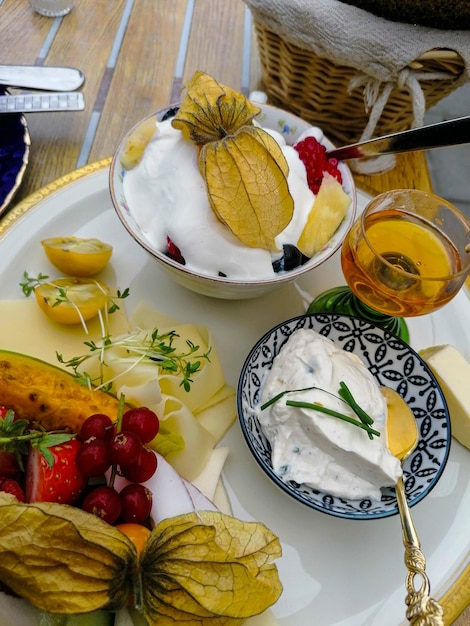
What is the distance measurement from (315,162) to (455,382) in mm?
467

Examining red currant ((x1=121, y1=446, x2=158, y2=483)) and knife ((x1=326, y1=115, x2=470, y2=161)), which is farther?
knife ((x1=326, y1=115, x2=470, y2=161))

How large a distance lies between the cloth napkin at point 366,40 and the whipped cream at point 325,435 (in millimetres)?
584

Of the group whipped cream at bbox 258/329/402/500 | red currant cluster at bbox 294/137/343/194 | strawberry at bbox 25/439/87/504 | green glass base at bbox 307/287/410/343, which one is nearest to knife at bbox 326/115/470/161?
red currant cluster at bbox 294/137/343/194

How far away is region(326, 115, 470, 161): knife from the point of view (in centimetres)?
90

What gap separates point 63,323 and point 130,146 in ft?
1.13

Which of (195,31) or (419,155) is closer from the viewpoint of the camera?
(419,155)

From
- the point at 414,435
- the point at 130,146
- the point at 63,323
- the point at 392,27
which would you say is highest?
the point at 392,27

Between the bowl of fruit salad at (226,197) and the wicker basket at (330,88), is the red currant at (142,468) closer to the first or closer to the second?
the bowl of fruit salad at (226,197)

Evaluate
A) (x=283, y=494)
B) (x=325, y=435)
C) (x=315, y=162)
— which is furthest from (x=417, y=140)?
(x=283, y=494)

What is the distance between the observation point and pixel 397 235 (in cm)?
97

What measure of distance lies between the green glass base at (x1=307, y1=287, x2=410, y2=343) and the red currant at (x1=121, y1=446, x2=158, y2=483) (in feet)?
1.46

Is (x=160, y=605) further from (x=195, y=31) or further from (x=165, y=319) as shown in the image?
(x=195, y=31)

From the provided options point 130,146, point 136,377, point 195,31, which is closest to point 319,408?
point 136,377

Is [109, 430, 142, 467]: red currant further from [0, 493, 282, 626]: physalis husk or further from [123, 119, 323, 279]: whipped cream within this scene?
[123, 119, 323, 279]: whipped cream
